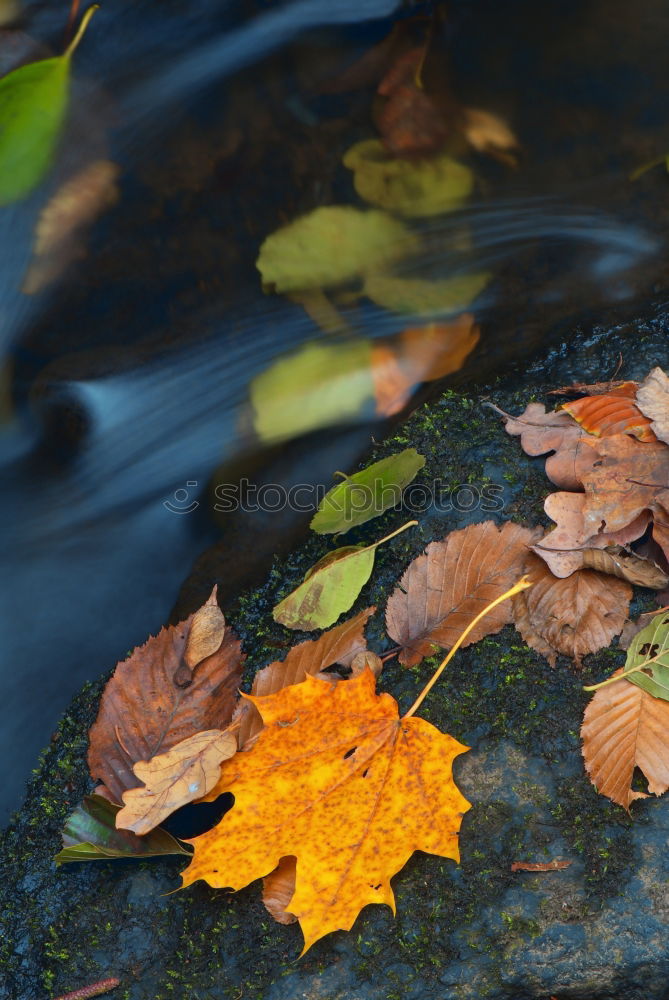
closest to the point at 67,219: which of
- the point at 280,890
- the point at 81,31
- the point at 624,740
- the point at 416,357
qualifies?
the point at 81,31

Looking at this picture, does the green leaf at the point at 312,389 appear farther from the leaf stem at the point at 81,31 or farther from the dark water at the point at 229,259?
the leaf stem at the point at 81,31

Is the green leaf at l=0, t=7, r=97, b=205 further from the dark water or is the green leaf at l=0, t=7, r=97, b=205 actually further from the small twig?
the small twig

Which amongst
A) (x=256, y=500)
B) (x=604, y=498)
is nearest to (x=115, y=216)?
(x=256, y=500)

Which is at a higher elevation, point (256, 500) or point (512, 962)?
point (256, 500)

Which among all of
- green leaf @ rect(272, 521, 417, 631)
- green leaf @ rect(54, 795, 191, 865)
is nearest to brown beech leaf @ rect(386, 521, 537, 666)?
green leaf @ rect(272, 521, 417, 631)

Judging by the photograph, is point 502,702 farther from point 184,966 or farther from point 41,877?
point 41,877

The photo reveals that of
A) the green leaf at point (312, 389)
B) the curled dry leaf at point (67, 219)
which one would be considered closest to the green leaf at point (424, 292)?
the green leaf at point (312, 389)
